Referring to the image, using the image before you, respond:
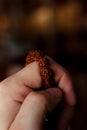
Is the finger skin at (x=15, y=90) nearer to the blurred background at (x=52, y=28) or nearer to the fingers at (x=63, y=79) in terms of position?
the fingers at (x=63, y=79)

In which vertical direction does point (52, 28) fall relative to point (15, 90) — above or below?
below

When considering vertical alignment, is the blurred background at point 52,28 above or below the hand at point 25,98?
below

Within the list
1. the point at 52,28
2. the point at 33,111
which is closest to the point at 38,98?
the point at 33,111

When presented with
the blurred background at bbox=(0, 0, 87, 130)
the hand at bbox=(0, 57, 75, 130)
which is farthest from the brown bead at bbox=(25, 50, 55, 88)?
the blurred background at bbox=(0, 0, 87, 130)

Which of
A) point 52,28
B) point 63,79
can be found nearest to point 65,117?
point 63,79

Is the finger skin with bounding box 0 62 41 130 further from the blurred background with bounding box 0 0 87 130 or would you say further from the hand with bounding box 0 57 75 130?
the blurred background with bounding box 0 0 87 130

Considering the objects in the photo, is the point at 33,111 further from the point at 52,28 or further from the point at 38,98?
the point at 52,28

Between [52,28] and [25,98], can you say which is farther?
[52,28]

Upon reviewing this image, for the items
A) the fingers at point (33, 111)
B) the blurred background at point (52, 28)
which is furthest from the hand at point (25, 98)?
the blurred background at point (52, 28)
